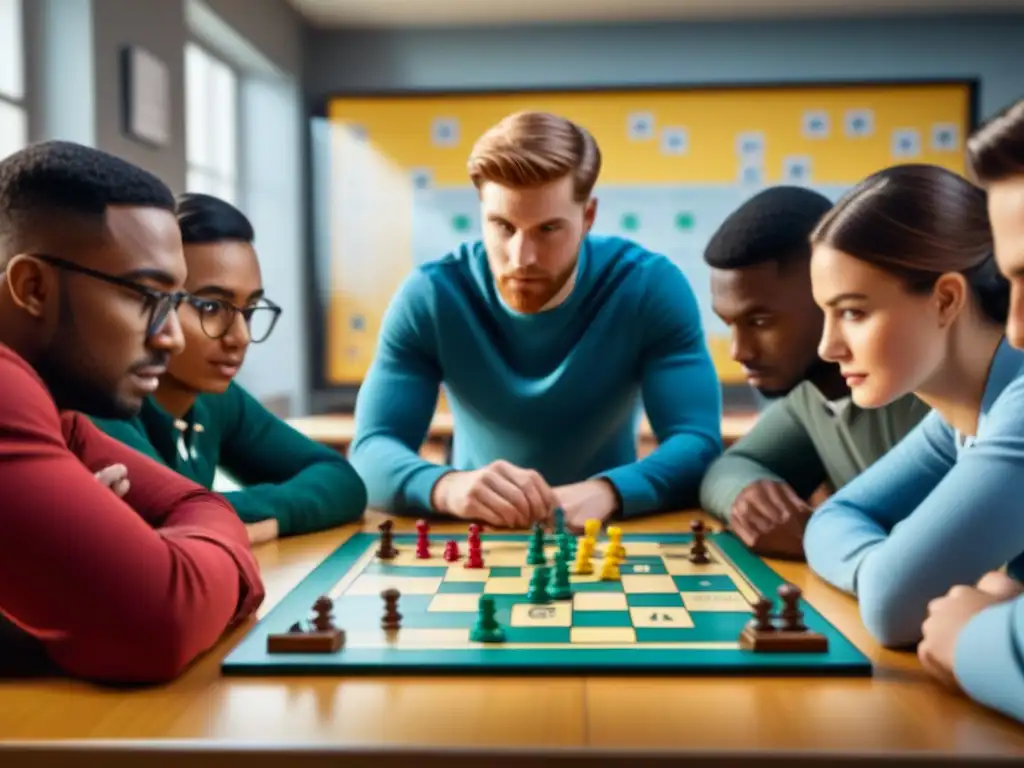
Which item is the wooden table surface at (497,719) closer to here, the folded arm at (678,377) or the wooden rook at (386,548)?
the wooden rook at (386,548)

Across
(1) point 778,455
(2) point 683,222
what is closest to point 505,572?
(1) point 778,455

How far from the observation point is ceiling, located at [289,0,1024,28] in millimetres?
5207

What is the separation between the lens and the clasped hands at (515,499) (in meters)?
1.68

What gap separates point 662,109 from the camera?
554 cm

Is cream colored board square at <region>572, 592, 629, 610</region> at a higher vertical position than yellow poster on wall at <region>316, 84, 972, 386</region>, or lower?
lower

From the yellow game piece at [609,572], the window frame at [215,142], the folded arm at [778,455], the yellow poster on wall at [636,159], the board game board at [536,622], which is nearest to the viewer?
the board game board at [536,622]

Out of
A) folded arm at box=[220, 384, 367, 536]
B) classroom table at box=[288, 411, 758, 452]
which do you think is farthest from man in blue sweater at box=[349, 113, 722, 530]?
classroom table at box=[288, 411, 758, 452]

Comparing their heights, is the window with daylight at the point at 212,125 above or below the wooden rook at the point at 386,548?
above

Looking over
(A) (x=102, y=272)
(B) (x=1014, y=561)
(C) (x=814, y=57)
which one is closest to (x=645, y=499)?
(B) (x=1014, y=561)

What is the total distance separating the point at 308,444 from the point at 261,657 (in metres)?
0.92

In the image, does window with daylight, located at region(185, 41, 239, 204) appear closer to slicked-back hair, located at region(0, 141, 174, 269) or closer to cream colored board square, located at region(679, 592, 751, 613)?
slicked-back hair, located at region(0, 141, 174, 269)

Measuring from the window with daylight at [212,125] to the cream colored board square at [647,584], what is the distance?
3.99 meters

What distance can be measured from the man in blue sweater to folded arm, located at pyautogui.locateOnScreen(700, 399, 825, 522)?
0.32 feet

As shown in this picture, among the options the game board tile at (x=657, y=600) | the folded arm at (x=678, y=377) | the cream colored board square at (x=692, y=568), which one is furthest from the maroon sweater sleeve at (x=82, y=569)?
the folded arm at (x=678, y=377)
